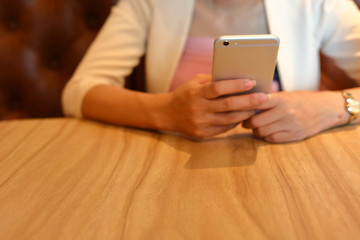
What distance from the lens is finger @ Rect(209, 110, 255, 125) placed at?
54 centimetres

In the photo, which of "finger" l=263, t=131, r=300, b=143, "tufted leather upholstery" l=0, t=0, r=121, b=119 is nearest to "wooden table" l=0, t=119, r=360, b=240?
"finger" l=263, t=131, r=300, b=143

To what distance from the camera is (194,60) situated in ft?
2.55

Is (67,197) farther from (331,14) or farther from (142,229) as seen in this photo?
(331,14)

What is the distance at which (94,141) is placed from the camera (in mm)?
591

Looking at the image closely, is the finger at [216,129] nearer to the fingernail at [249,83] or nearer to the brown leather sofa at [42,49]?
the fingernail at [249,83]

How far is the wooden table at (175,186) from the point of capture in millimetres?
371

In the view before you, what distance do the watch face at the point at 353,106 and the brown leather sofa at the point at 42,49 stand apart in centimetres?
32

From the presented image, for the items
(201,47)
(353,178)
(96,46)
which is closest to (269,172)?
(353,178)

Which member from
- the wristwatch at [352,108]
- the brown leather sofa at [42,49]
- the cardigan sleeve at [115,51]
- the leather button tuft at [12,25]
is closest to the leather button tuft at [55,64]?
the brown leather sofa at [42,49]

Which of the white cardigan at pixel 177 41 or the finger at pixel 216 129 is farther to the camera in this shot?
the white cardigan at pixel 177 41

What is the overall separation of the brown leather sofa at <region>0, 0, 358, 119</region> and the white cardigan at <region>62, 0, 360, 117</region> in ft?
0.55

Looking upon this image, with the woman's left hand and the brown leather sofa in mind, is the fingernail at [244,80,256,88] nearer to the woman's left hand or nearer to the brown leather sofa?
the woman's left hand

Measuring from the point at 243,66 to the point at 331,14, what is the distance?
1.28 feet

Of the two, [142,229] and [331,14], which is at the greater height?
[331,14]
